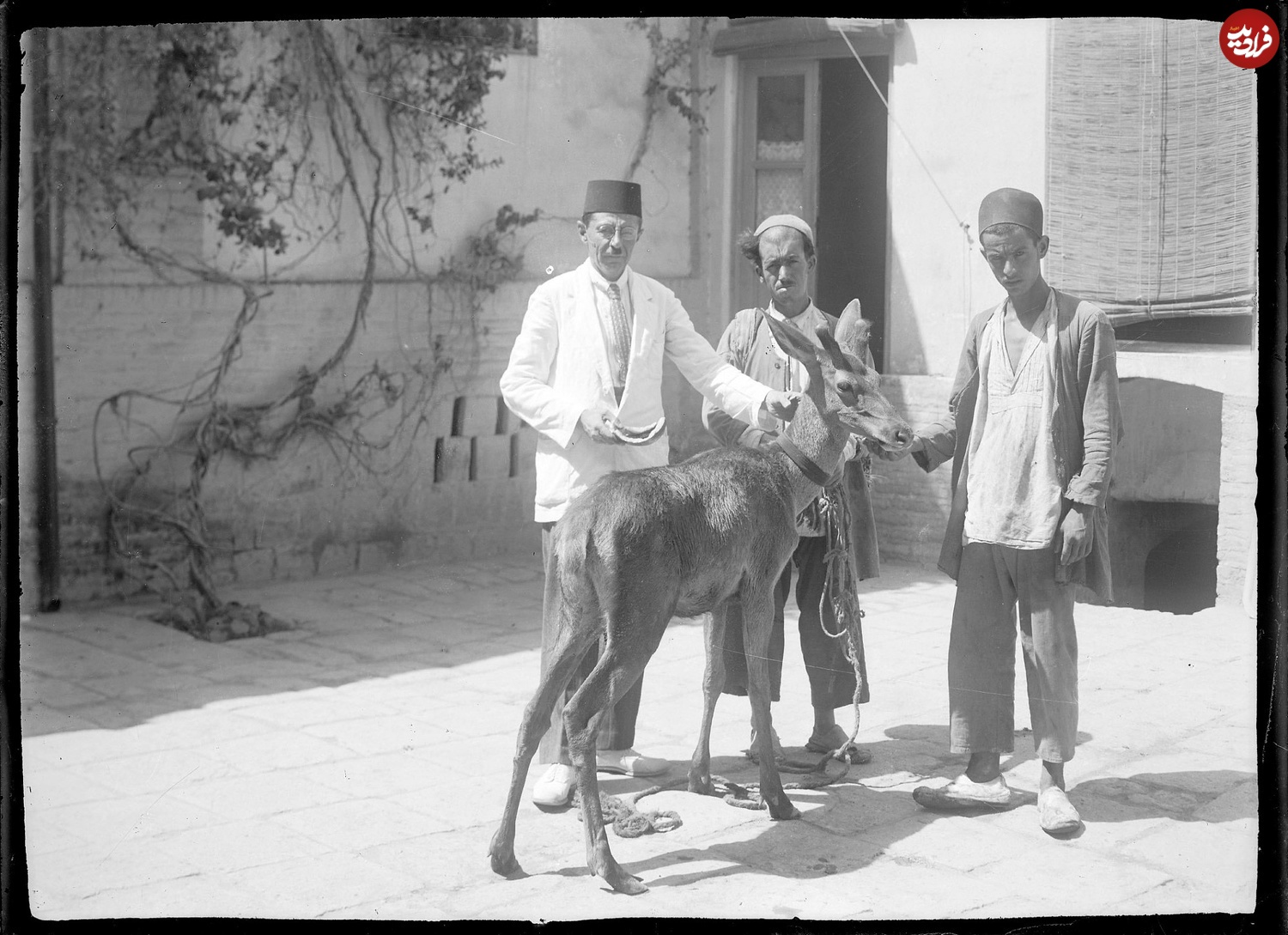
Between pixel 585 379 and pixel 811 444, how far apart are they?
0.93 m

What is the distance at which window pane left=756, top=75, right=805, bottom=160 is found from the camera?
11102 millimetres

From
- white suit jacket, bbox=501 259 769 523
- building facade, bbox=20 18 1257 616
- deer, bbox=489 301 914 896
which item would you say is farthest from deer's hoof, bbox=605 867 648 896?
building facade, bbox=20 18 1257 616

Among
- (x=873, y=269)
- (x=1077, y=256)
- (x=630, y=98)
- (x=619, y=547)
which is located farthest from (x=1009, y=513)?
(x=873, y=269)

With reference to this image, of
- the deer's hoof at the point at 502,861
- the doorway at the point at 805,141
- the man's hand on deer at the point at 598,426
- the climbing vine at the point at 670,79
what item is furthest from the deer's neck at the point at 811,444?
the climbing vine at the point at 670,79

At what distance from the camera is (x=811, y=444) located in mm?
5266

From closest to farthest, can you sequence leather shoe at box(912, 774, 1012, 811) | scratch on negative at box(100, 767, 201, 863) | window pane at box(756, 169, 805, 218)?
scratch on negative at box(100, 767, 201, 863)
leather shoe at box(912, 774, 1012, 811)
window pane at box(756, 169, 805, 218)

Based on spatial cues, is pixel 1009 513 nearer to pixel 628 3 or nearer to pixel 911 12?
pixel 911 12

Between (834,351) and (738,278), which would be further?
(738,278)

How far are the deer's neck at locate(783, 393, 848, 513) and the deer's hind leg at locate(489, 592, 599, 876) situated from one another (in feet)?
3.31

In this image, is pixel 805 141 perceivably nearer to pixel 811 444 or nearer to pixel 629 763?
pixel 811 444

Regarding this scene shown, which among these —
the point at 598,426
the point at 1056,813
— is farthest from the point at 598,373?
the point at 1056,813

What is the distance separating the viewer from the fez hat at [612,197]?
538cm

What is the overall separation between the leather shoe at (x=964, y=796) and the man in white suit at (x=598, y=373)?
109 centimetres

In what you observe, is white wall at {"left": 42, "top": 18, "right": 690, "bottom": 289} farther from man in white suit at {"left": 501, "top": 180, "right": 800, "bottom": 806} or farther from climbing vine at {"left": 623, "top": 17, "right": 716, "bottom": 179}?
man in white suit at {"left": 501, "top": 180, "right": 800, "bottom": 806}
